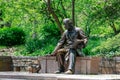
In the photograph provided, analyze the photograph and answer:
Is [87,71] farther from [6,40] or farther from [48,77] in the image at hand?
[6,40]

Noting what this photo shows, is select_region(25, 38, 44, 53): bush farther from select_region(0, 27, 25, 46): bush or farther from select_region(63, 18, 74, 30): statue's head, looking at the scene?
select_region(63, 18, 74, 30): statue's head

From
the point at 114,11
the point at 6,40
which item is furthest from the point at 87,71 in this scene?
the point at 6,40

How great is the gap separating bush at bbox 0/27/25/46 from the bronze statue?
14.4 meters

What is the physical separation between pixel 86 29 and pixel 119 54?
865 centimetres

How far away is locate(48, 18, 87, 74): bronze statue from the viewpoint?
39.9ft

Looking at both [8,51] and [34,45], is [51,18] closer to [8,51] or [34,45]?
[34,45]

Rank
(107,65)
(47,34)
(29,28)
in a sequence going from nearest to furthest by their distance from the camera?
(107,65)
(47,34)
(29,28)

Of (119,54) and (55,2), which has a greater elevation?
(55,2)

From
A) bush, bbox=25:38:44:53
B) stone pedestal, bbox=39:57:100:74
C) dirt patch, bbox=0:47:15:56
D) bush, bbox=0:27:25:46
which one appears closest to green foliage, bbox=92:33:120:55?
stone pedestal, bbox=39:57:100:74

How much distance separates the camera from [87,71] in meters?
12.3

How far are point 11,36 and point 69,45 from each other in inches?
583

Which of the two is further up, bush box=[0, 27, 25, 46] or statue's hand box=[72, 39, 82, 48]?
bush box=[0, 27, 25, 46]

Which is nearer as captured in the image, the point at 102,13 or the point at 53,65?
the point at 53,65

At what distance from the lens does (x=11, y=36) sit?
26.8m
